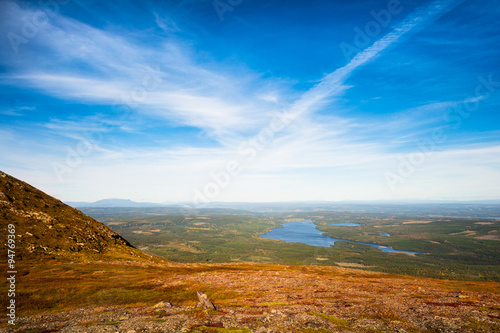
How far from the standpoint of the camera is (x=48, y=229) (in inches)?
3265

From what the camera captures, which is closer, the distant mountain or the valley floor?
the valley floor

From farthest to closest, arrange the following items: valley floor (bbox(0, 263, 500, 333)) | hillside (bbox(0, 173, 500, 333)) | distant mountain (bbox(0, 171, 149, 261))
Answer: distant mountain (bbox(0, 171, 149, 261)) < hillside (bbox(0, 173, 500, 333)) < valley floor (bbox(0, 263, 500, 333))

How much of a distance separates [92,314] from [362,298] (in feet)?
161

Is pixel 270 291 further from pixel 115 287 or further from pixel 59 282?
pixel 59 282

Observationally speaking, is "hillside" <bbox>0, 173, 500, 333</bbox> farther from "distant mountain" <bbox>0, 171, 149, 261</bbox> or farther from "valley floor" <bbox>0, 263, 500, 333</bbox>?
"distant mountain" <bbox>0, 171, 149, 261</bbox>

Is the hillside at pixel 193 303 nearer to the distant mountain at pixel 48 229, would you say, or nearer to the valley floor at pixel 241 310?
the valley floor at pixel 241 310

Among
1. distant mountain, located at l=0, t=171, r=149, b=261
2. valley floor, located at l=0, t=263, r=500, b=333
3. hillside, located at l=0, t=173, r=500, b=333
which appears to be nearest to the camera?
valley floor, located at l=0, t=263, r=500, b=333

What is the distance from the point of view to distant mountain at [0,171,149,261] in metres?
71.6

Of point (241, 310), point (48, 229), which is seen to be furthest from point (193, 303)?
point (48, 229)

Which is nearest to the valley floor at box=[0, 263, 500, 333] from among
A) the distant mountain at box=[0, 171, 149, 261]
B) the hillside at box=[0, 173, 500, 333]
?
the hillside at box=[0, 173, 500, 333]

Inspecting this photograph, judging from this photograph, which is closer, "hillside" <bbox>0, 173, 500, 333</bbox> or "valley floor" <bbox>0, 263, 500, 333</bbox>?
"valley floor" <bbox>0, 263, 500, 333</bbox>

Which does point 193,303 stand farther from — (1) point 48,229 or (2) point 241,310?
(1) point 48,229

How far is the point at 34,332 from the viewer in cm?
2472

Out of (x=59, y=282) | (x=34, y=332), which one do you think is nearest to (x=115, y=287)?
(x=59, y=282)
